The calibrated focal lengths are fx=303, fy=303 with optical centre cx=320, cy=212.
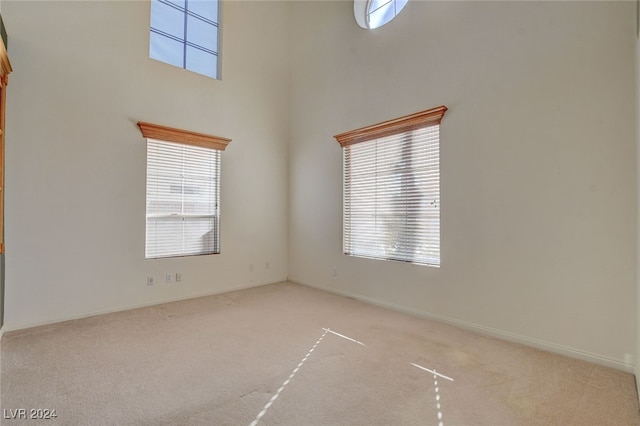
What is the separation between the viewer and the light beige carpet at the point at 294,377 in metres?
1.81

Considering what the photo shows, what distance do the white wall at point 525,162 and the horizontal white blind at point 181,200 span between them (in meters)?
2.35

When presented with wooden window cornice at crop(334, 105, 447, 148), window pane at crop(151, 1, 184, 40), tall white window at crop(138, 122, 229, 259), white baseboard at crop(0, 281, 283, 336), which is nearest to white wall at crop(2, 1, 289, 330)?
white baseboard at crop(0, 281, 283, 336)

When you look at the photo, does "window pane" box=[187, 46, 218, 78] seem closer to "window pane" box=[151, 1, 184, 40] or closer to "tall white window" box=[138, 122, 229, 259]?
"window pane" box=[151, 1, 184, 40]

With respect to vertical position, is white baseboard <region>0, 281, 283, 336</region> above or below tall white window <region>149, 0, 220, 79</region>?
below

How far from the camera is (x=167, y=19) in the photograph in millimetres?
4316

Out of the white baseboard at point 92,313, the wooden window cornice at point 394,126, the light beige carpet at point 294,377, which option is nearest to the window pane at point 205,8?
the wooden window cornice at point 394,126

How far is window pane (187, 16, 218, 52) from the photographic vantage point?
454 centimetres

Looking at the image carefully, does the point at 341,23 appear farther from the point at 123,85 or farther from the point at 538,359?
the point at 538,359

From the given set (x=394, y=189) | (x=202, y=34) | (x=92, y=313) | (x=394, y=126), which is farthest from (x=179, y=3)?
(x=92, y=313)

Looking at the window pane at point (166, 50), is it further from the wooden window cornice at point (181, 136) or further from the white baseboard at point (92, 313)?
the white baseboard at point (92, 313)

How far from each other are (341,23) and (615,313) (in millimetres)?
4624

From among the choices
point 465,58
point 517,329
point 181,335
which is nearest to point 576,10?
point 465,58

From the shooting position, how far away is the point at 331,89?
15.2 feet

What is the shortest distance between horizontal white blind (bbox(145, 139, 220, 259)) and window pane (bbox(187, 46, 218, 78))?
122 centimetres
